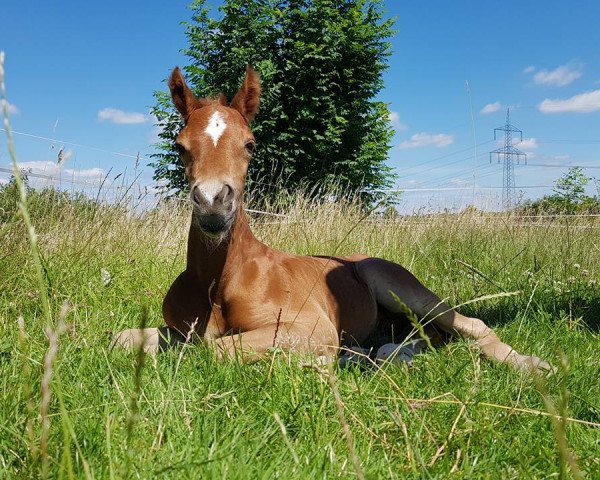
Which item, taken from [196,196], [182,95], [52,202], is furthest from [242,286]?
[52,202]

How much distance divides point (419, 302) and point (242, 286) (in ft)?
4.82

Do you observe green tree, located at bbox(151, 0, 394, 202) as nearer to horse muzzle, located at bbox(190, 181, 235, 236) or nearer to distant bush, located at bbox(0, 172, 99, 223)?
distant bush, located at bbox(0, 172, 99, 223)

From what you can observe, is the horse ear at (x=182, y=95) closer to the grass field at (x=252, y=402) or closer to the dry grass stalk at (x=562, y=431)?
the grass field at (x=252, y=402)

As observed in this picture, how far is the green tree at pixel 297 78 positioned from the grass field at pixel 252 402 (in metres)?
12.8

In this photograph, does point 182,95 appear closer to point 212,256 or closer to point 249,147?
point 249,147

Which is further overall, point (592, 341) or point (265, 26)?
point (265, 26)

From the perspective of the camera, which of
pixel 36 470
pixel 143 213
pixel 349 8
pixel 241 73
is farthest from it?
pixel 349 8

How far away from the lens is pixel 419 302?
402 cm

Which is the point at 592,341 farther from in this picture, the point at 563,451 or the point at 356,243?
the point at 356,243

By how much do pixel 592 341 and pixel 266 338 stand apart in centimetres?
231

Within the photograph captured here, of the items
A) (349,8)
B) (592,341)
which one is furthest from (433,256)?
(349,8)

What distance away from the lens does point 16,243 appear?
431cm

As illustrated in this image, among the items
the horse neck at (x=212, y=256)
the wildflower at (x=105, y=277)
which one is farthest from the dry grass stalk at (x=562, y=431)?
the wildflower at (x=105, y=277)

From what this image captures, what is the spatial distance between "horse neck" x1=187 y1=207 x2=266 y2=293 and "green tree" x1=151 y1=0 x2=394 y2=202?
1351 cm
